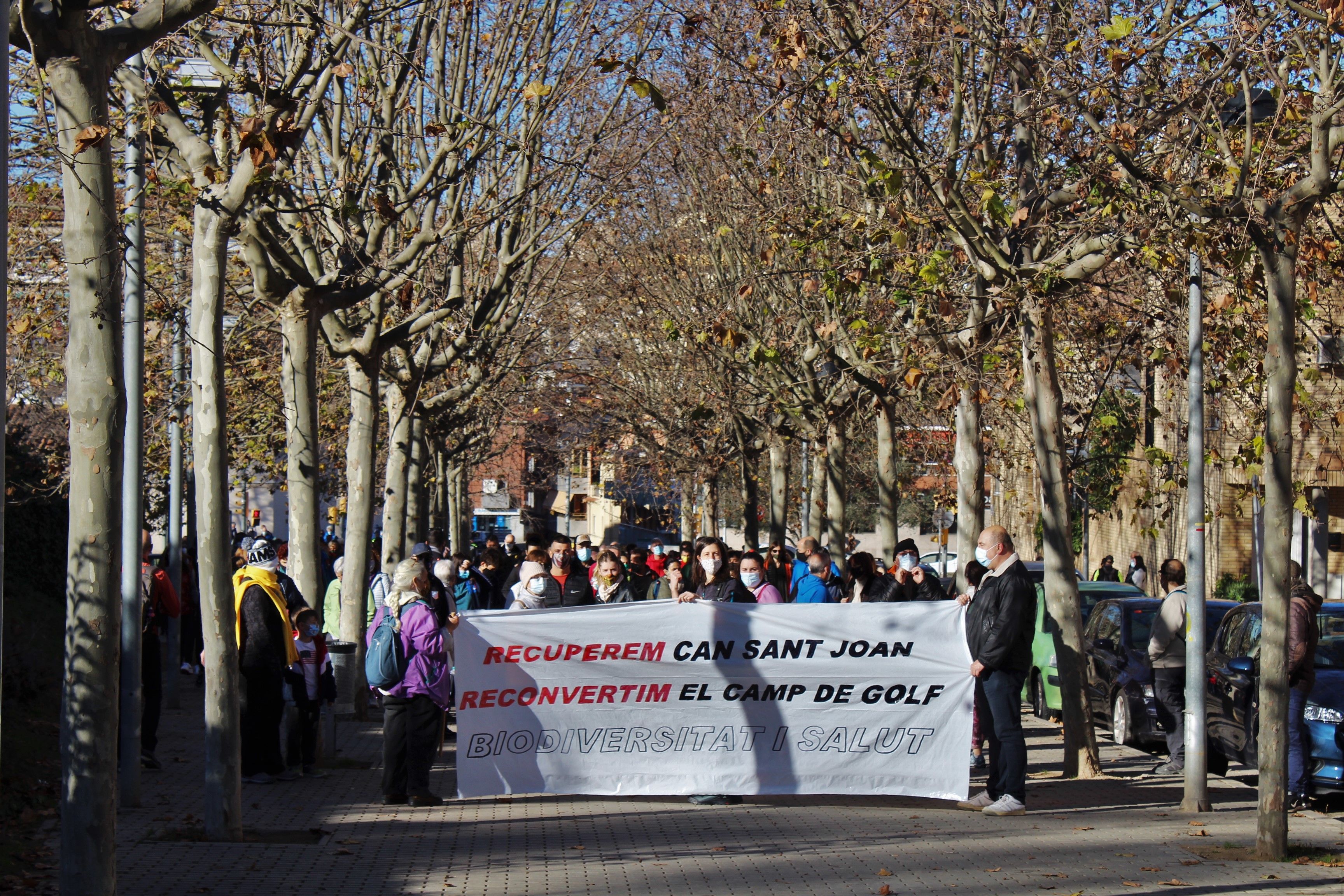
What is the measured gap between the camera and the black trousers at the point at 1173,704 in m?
12.0

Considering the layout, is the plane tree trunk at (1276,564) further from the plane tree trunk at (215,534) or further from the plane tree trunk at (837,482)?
the plane tree trunk at (837,482)

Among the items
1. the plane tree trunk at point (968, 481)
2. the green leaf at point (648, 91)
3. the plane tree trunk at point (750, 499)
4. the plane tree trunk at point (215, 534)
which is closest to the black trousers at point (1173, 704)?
the plane tree trunk at point (968, 481)

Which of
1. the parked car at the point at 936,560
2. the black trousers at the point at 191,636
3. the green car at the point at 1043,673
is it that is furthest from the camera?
the parked car at the point at 936,560

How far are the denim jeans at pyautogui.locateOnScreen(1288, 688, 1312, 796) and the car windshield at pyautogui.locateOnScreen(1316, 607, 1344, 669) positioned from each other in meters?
0.85

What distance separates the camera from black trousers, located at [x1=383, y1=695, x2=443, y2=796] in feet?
32.4

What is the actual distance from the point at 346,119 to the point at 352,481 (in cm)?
418

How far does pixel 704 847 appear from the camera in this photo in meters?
8.44

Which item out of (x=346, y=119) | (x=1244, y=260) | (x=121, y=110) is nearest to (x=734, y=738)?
(x=1244, y=260)

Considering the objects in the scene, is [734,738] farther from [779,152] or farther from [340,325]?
[779,152]

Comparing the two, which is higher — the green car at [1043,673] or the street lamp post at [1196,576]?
the street lamp post at [1196,576]

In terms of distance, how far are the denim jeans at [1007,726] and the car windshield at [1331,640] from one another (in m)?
3.04

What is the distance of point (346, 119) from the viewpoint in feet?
52.9

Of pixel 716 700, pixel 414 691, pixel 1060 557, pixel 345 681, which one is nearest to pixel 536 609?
pixel 414 691

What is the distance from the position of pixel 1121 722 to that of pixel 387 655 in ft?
26.0
